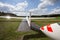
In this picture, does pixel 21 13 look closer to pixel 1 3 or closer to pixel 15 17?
pixel 15 17

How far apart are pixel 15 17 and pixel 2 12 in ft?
A: 0.63

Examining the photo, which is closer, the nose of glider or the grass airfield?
the nose of glider

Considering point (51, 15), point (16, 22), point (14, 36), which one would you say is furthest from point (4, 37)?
point (51, 15)

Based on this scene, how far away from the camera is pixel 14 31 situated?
157 centimetres

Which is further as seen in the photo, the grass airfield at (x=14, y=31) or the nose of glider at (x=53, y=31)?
the grass airfield at (x=14, y=31)

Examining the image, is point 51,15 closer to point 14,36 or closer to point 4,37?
point 14,36

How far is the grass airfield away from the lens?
1.53 meters

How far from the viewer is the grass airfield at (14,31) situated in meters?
1.53

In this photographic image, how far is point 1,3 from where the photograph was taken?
1.52 m

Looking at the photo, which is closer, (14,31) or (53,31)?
(53,31)

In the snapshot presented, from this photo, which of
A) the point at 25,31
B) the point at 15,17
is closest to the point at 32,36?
the point at 25,31

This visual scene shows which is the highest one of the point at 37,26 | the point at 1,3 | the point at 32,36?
the point at 1,3

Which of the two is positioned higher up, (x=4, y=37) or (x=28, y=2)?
(x=28, y=2)

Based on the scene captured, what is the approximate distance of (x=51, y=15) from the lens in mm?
1523
